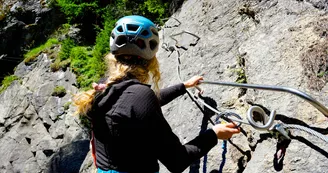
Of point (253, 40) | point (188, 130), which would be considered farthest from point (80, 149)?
point (253, 40)

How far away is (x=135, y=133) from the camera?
2.15 meters

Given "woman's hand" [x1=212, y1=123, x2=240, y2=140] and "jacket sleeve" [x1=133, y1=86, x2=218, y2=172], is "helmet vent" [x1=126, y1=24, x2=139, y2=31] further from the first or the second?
"woman's hand" [x1=212, y1=123, x2=240, y2=140]

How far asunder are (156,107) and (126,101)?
0.18 metres

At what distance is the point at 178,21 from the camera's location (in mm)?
6223

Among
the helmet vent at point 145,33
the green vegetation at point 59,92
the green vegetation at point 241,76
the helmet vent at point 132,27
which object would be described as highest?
the helmet vent at point 132,27

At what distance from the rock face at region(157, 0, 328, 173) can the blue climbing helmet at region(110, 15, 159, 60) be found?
3.51 feet

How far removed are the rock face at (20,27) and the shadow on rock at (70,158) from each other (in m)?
6.85

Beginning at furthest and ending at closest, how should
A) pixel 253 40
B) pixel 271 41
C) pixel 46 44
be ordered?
pixel 46 44 → pixel 253 40 → pixel 271 41

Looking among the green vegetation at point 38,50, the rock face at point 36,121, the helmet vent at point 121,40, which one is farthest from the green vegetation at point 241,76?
the green vegetation at point 38,50

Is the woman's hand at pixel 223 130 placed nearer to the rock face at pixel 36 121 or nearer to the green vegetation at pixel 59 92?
the rock face at pixel 36 121

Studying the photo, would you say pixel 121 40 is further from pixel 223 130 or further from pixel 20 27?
pixel 20 27

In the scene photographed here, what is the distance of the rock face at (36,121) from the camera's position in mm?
10617

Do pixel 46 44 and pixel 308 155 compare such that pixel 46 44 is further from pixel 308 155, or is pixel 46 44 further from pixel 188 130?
pixel 308 155

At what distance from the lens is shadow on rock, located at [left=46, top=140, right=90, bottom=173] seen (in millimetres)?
8070
